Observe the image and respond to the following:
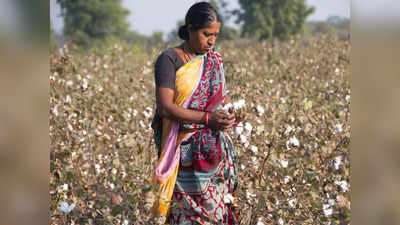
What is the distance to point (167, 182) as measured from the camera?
2.01 metres

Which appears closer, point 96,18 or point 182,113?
point 182,113

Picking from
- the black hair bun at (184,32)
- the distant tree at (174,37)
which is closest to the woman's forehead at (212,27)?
the black hair bun at (184,32)

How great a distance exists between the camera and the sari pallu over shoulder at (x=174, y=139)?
1977 millimetres

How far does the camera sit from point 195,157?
2025mm

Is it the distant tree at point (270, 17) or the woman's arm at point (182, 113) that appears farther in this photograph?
the distant tree at point (270, 17)

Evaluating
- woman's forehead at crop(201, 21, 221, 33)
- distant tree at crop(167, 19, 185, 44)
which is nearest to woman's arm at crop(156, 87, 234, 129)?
woman's forehead at crop(201, 21, 221, 33)

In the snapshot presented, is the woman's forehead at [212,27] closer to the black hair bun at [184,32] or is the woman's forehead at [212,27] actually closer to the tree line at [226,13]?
the black hair bun at [184,32]

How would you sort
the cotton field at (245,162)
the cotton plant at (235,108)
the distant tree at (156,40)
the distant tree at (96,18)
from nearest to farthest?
1. the cotton plant at (235,108)
2. the cotton field at (245,162)
3. the distant tree at (156,40)
4. the distant tree at (96,18)

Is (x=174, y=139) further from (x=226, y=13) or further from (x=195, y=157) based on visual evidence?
(x=226, y=13)

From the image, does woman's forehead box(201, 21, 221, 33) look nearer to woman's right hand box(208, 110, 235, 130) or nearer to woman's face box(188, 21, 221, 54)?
woman's face box(188, 21, 221, 54)

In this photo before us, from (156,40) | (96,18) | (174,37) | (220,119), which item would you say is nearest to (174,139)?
(220,119)

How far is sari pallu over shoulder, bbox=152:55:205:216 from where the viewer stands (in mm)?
1977

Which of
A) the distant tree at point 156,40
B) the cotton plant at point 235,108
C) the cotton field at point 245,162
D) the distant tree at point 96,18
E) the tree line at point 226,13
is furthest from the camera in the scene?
the distant tree at point 96,18

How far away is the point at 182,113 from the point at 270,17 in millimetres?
26445
